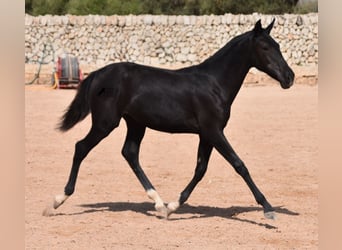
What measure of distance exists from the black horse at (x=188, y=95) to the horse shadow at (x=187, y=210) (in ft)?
0.92

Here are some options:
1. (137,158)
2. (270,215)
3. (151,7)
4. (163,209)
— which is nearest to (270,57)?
(270,215)

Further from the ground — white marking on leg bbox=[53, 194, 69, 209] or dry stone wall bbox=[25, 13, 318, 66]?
dry stone wall bbox=[25, 13, 318, 66]

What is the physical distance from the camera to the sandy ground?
4.96 metres

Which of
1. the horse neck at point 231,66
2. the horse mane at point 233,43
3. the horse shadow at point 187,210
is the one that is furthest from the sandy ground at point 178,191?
the horse mane at point 233,43

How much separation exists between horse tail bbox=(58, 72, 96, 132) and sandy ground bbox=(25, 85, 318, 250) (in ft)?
2.35

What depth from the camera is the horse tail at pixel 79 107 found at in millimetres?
5703

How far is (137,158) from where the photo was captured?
574 cm

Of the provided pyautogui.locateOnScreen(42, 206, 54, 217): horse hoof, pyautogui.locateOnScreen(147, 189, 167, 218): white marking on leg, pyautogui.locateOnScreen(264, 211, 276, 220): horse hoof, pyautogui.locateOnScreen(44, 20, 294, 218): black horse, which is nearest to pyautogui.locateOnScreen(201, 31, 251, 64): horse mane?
pyautogui.locateOnScreen(44, 20, 294, 218): black horse

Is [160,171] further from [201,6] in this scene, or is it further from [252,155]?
[201,6]

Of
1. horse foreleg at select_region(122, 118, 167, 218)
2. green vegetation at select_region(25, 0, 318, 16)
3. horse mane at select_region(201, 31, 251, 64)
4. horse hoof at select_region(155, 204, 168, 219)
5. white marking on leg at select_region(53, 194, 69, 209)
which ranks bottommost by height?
horse hoof at select_region(155, 204, 168, 219)

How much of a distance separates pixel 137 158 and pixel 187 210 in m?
0.70

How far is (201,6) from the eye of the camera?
2923 cm

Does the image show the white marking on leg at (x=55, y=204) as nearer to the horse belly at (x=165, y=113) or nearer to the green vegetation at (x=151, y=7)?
the horse belly at (x=165, y=113)

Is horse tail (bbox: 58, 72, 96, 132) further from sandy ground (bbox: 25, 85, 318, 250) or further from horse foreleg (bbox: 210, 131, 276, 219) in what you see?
horse foreleg (bbox: 210, 131, 276, 219)
